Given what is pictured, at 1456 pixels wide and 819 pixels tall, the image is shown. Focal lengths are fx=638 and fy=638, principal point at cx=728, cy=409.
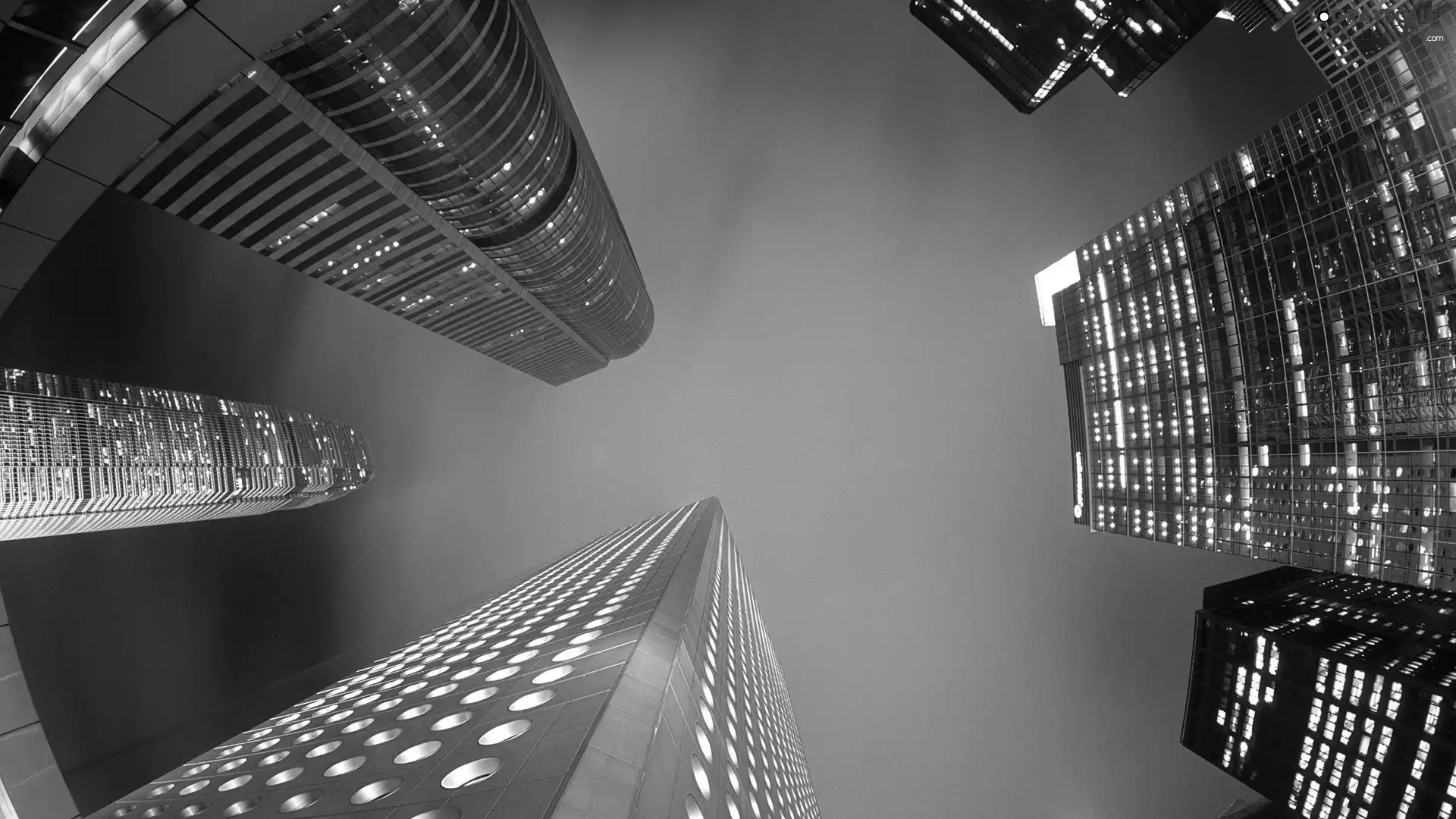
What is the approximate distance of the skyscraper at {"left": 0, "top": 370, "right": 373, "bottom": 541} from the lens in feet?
270

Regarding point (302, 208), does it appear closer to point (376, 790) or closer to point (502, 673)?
point (502, 673)

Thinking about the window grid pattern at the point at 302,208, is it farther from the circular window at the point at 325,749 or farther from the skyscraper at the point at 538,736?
the circular window at the point at 325,749

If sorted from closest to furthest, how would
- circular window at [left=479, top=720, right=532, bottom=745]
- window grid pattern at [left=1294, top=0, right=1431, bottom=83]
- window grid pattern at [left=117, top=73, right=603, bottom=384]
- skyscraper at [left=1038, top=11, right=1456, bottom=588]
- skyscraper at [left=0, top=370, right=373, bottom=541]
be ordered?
circular window at [left=479, top=720, right=532, bottom=745] → window grid pattern at [left=117, top=73, right=603, bottom=384] → skyscraper at [left=1038, top=11, right=1456, bottom=588] → window grid pattern at [left=1294, top=0, right=1431, bottom=83] → skyscraper at [left=0, top=370, right=373, bottom=541]

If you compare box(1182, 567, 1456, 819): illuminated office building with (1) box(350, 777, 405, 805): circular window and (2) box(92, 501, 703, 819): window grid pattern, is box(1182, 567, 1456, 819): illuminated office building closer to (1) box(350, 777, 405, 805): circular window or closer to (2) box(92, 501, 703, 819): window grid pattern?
(2) box(92, 501, 703, 819): window grid pattern

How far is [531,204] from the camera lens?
7800 cm

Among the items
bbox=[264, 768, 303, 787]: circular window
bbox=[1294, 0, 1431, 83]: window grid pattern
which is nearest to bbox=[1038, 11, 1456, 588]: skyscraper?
bbox=[1294, 0, 1431, 83]: window grid pattern

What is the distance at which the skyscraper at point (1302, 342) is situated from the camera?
182 ft

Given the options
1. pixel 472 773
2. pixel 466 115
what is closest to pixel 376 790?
pixel 472 773

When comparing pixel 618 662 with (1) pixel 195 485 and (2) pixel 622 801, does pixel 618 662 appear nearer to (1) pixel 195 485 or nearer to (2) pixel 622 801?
(2) pixel 622 801

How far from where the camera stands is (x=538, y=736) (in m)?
12.8

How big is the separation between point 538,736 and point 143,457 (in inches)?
5100

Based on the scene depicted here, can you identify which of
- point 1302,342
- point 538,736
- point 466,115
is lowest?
point 538,736

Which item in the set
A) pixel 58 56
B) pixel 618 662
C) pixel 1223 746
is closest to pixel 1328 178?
pixel 1223 746

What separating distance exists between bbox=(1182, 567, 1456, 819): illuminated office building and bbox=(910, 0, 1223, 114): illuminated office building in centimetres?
8593
